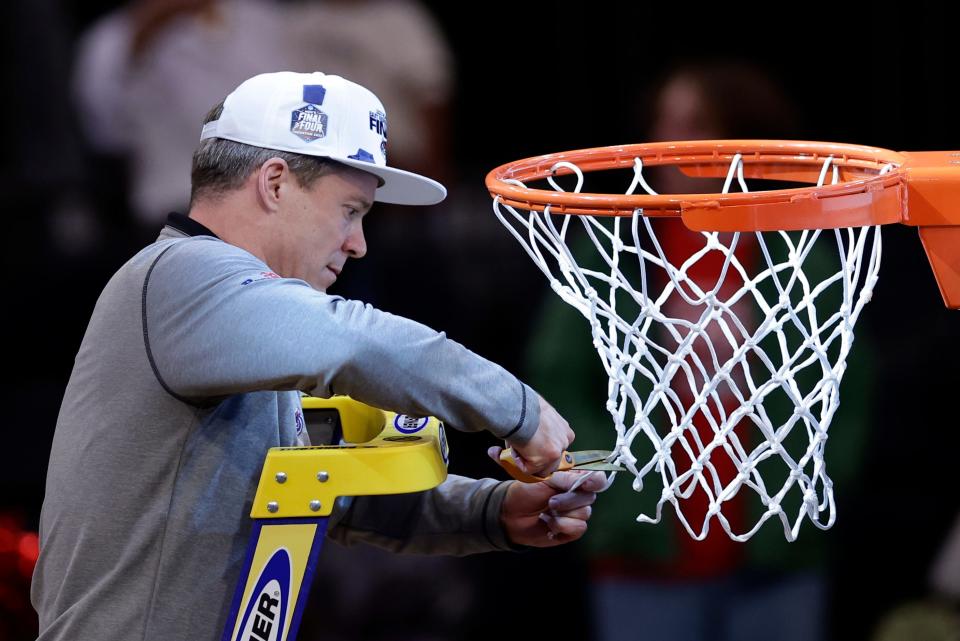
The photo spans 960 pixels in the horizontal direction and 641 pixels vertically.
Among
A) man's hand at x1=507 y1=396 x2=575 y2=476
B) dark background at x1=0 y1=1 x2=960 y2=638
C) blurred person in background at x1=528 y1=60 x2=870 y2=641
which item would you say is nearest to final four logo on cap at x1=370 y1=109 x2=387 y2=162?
man's hand at x1=507 y1=396 x2=575 y2=476

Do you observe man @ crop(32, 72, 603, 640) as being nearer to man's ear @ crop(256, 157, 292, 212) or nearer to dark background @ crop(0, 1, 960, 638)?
man's ear @ crop(256, 157, 292, 212)

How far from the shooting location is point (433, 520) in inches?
86.3

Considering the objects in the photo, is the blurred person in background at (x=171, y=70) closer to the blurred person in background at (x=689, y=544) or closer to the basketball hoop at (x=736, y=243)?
the blurred person in background at (x=689, y=544)

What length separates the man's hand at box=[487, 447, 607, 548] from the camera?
2.04m

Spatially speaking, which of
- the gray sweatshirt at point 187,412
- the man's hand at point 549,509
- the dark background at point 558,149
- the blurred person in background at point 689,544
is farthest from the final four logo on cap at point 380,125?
the dark background at point 558,149

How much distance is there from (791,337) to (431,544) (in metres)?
1.24

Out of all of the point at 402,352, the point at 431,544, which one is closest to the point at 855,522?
the point at 431,544

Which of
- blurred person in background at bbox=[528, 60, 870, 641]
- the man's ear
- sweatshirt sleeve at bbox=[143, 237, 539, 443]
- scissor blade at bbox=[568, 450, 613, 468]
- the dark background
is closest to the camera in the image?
sweatshirt sleeve at bbox=[143, 237, 539, 443]

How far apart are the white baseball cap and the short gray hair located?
0.01 meters

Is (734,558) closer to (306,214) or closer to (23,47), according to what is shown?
(306,214)

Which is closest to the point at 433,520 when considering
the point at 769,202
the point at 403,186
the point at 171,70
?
the point at 403,186

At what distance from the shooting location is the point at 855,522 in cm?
373

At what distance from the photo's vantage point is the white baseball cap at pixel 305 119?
189 centimetres

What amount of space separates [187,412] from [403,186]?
53 cm
